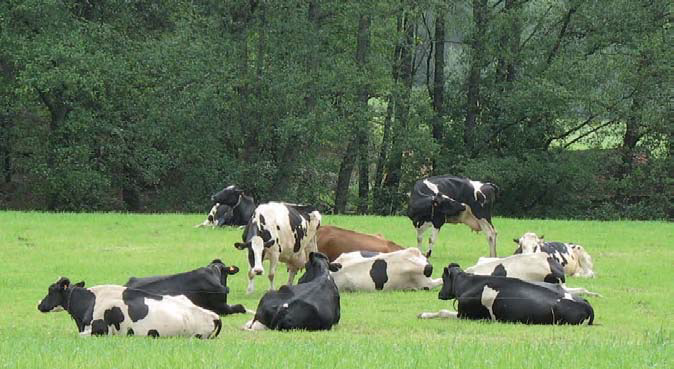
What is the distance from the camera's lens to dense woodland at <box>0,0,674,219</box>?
42.1 m

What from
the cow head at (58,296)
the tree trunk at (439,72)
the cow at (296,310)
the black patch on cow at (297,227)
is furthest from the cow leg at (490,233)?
the tree trunk at (439,72)

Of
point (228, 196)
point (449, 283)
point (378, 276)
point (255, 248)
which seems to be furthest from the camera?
point (228, 196)

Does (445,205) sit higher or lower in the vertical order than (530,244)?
higher

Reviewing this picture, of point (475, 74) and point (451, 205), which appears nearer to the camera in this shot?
point (451, 205)

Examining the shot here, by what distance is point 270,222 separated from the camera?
18484mm

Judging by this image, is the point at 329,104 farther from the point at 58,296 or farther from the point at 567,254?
the point at 58,296

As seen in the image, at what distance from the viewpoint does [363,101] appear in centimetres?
4456

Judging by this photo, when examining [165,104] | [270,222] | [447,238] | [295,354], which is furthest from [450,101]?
[295,354]

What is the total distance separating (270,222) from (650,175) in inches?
1224

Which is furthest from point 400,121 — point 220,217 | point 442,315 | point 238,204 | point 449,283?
point 442,315

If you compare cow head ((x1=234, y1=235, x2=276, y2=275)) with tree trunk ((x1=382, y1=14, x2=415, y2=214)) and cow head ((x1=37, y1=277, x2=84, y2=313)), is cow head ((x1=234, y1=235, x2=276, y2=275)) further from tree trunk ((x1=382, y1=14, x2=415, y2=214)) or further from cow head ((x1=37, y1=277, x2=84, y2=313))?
tree trunk ((x1=382, y1=14, x2=415, y2=214))

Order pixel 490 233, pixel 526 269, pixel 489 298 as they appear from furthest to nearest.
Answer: pixel 490 233, pixel 526 269, pixel 489 298

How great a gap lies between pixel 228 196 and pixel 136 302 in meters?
16.1

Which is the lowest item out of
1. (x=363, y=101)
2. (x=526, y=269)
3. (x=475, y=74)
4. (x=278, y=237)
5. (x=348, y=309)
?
(x=348, y=309)
